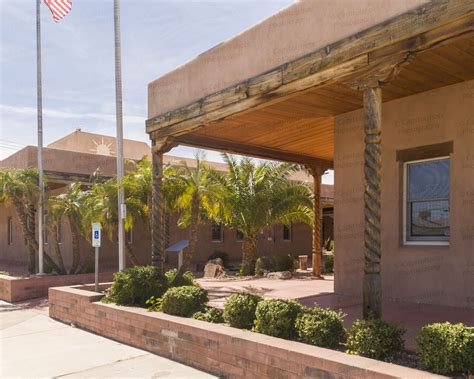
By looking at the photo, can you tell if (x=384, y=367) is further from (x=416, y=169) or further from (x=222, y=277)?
(x=222, y=277)

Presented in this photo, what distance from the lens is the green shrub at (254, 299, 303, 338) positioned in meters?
6.57

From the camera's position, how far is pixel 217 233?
24188 mm

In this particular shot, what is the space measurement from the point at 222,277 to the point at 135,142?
749 inches

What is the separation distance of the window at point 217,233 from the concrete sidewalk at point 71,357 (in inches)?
528

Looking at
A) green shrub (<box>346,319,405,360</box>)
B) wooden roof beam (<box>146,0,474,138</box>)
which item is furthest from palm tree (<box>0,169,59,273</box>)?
green shrub (<box>346,319,405,360</box>)

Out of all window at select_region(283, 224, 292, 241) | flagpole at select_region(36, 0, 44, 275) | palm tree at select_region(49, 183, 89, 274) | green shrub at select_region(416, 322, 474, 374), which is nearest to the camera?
green shrub at select_region(416, 322, 474, 374)

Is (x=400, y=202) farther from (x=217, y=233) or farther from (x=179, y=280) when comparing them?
(x=217, y=233)

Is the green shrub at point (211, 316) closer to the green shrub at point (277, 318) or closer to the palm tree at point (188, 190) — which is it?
the green shrub at point (277, 318)

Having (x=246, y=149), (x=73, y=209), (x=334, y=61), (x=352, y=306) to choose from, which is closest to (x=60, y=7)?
(x=73, y=209)

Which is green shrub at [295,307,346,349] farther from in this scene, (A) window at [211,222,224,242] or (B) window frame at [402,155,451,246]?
(A) window at [211,222,224,242]

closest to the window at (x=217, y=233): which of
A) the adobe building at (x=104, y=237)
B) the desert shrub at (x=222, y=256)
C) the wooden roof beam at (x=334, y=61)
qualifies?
the adobe building at (x=104, y=237)

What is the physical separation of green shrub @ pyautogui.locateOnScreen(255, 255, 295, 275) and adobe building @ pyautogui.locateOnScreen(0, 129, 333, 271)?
4200 millimetres

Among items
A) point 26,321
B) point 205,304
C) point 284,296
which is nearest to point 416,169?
point 284,296

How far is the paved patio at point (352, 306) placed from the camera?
7211mm
